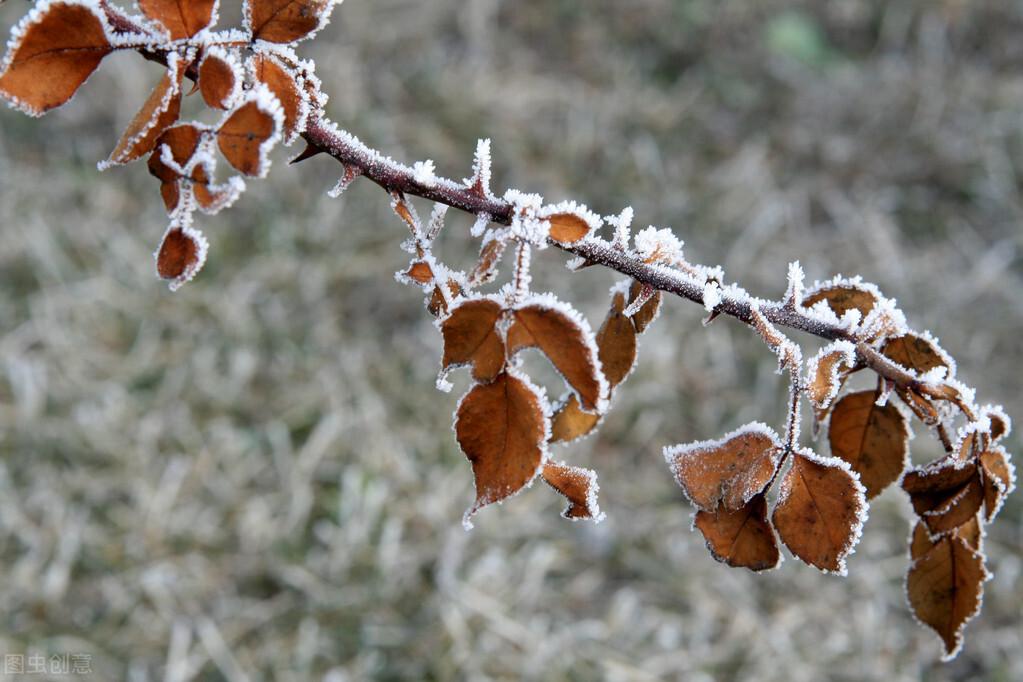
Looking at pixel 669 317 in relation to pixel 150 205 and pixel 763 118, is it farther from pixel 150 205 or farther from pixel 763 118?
pixel 150 205

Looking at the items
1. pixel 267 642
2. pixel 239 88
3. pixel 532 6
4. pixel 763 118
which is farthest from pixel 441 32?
pixel 239 88

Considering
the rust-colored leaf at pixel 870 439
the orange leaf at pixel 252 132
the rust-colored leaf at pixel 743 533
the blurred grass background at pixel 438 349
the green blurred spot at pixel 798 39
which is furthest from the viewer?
the green blurred spot at pixel 798 39

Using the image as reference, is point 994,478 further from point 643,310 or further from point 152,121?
point 152,121

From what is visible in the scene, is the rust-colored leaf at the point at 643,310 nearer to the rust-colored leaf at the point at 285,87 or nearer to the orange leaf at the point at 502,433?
the orange leaf at the point at 502,433

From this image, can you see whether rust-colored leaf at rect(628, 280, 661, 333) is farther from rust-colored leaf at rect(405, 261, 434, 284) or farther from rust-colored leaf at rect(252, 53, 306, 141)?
rust-colored leaf at rect(252, 53, 306, 141)

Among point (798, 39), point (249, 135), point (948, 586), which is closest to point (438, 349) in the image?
point (798, 39)

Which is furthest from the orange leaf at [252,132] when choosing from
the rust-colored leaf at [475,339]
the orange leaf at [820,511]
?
the orange leaf at [820,511]
